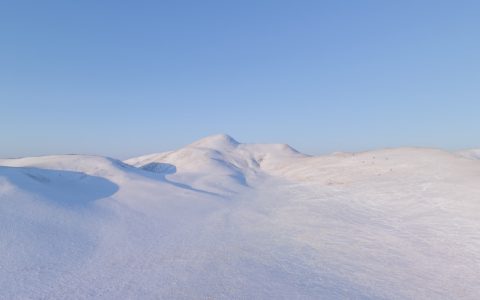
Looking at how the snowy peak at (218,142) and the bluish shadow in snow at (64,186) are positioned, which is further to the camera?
the snowy peak at (218,142)

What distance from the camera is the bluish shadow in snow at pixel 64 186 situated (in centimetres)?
1411

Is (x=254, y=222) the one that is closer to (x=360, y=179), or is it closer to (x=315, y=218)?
(x=315, y=218)

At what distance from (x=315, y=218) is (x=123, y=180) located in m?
13.6

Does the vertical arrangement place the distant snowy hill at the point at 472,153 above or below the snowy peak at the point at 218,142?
below

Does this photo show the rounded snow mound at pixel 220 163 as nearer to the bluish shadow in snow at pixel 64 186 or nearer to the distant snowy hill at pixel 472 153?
the bluish shadow in snow at pixel 64 186

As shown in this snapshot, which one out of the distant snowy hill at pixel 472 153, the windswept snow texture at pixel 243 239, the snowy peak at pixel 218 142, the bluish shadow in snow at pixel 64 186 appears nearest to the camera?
the windswept snow texture at pixel 243 239

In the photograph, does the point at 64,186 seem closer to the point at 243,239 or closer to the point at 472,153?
the point at 243,239

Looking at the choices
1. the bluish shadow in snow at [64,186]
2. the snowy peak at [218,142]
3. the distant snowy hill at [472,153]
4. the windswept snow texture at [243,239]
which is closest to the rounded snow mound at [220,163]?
the snowy peak at [218,142]

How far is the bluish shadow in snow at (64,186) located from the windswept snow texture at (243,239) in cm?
8

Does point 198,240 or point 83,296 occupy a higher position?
point 83,296

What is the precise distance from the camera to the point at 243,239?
1051 cm

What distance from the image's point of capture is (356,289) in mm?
6895

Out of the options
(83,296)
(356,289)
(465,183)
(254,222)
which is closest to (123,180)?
(254,222)

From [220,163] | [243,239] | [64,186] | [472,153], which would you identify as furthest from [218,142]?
[243,239]
